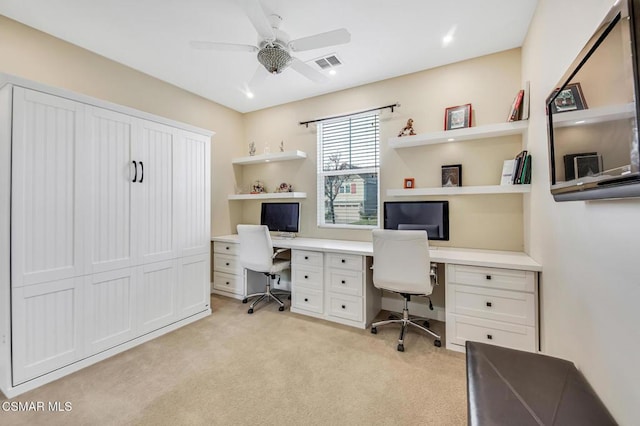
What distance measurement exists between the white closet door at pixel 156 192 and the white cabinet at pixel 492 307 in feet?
9.18

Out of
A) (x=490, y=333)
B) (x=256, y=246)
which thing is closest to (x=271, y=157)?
(x=256, y=246)

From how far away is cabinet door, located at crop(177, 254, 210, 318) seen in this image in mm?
2939

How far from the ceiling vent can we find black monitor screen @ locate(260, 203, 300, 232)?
5.70ft

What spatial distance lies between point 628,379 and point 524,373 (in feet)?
1.21

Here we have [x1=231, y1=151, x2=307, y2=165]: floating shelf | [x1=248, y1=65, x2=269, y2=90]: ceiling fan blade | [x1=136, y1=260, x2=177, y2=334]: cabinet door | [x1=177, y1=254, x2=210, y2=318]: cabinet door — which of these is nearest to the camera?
[x1=248, y1=65, x2=269, y2=90]: ceiling fan blade

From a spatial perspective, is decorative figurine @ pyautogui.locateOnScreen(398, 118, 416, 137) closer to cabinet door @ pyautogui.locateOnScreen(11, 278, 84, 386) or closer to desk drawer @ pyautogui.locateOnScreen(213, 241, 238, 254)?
desk drawer @ pyautogui.locateOnScreen(213, 241, 238, 254)

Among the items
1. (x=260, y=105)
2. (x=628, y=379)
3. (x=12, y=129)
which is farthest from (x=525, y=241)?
(x=12, y=129)

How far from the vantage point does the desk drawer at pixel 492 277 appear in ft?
6.93

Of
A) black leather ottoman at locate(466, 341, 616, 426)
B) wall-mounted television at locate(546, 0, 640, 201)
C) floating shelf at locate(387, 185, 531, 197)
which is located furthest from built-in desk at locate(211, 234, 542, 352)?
wall-mounted television at locate(546, 0, 640, 201)

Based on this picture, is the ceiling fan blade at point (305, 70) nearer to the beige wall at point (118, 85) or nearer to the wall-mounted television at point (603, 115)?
the wall-mounted television at point (603, 115)

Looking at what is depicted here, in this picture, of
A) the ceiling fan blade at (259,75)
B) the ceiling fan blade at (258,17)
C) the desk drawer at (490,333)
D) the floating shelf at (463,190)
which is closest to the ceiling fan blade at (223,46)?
the ceiling fan blade at (258,17)

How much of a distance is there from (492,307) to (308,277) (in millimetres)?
1812

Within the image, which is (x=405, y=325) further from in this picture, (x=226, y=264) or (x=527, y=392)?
(x=226, y=264)

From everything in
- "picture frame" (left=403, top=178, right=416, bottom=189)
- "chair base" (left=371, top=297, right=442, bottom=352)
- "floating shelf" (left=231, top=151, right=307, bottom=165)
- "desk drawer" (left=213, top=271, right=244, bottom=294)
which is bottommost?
"chair base" (left=371, top=297, right=442, bottom=352)
